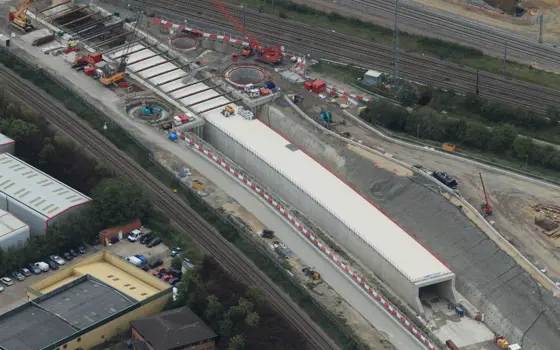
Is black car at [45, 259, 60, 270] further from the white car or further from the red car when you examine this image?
the red car

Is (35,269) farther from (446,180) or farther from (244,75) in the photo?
(244,75)

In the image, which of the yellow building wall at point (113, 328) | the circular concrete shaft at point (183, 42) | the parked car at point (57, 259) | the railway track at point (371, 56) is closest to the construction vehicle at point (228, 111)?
the circular concrete shaft at point (183, 42)

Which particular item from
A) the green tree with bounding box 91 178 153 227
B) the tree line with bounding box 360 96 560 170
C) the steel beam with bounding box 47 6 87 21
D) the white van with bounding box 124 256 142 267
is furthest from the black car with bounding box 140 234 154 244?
the steel beam with bounding box 47 6 87 21

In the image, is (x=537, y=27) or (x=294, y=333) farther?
(x=537, y=27)

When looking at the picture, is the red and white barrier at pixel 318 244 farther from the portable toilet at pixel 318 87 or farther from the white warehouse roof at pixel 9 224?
the white warehouse roof at pixel 9 224

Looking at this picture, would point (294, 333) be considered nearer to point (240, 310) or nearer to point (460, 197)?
point (240, 310)

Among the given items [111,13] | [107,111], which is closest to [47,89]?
[107,111]
